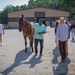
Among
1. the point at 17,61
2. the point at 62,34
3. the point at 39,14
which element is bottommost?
the point at 39,14

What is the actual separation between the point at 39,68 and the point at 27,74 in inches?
42.4

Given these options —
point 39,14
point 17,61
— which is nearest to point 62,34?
point 17,61

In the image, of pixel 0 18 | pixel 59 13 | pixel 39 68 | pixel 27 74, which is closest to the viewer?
pixel 27 74

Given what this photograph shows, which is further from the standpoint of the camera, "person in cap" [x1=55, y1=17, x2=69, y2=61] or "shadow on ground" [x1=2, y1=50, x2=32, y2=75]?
"person in cap" [x1=55, y1=17, x2=69, y2=61]

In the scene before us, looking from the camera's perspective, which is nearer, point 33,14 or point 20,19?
point 20,19

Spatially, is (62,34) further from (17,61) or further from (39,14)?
(39,14)

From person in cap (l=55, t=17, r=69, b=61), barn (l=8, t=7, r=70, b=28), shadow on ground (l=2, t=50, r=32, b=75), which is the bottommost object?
barn (l=8, t=7, r=70, b=28)

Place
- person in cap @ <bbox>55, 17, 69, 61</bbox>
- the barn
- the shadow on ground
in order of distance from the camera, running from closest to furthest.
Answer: the shadow on ground, person in cap @ <bbox>55, 17, 69, 61</bbox>, the barn

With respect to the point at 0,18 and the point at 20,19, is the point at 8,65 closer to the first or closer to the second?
the point at 20,19

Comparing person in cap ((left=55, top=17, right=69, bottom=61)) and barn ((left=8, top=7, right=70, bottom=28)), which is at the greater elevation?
person in cap ((left=55, top=17, right=69, bottom=61))

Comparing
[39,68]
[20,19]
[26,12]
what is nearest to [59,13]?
[26,12]

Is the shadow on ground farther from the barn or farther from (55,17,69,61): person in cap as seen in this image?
the barn

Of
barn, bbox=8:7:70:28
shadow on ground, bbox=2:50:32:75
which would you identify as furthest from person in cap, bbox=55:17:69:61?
barn, bbox=8:7:70:28

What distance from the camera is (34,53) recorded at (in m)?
14.4
